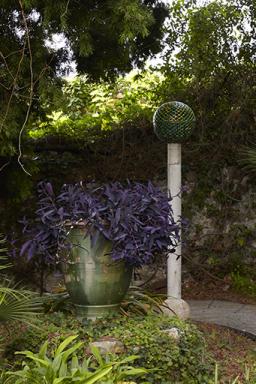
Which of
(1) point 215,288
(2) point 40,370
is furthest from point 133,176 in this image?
(2) point 40,370

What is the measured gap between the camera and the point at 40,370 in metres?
2.59

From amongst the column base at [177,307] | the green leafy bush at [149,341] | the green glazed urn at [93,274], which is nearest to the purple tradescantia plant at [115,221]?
the green glazed urn at [93,274]

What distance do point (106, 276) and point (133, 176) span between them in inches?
141

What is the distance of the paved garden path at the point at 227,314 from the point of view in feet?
16.2

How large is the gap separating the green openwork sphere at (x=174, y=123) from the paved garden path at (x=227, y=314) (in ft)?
5.44

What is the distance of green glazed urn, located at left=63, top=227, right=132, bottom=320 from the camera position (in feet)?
11.8

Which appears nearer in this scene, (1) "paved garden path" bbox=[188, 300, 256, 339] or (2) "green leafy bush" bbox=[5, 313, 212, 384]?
(2) "green leafy bush" bbox=[5, 313, 212, 384]

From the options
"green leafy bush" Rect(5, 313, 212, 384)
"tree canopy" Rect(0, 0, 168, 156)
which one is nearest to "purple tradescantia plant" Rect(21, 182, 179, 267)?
"green leafy bush" Rect(5, 313, 212, 384)

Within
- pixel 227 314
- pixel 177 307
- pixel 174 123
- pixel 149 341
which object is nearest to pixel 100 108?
pixel 174 123

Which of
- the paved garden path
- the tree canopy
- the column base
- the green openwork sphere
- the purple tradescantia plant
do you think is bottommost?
the paved garden path

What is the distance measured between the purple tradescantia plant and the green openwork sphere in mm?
906

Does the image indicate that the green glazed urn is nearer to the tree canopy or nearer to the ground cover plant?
the ground cover plant

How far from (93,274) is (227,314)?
225 cm

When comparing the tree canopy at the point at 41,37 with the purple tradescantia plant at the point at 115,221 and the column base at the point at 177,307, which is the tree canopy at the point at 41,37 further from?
the column base at the point at 177,307
